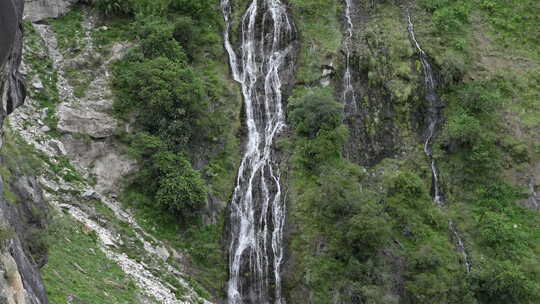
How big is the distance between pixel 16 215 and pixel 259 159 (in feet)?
48.0

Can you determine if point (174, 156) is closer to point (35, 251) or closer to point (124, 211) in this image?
point (124, 211)

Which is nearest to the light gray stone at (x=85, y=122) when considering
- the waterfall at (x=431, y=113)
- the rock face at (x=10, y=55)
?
the rock face at (x=10, y=55)

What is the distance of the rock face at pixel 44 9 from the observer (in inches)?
1155

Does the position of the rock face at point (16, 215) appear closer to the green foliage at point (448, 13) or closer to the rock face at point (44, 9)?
the rock face at point (44, 9)

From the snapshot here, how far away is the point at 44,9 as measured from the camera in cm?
2992

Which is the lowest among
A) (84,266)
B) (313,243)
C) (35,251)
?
(313,243)

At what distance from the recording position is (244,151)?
26469 mm

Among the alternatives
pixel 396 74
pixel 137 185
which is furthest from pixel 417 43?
pixel 137 185

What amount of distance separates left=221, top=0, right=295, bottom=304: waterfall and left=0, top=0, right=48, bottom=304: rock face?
32.8 feet

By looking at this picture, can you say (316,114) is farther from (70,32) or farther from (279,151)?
(70,32)

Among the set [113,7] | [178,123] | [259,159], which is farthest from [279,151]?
[113,7]

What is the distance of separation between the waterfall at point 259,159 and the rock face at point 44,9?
33.4ft

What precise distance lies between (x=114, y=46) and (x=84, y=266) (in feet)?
51.0

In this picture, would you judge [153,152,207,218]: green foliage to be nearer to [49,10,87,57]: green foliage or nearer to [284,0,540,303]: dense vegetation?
[284,0,540,303]: dense vegetation
